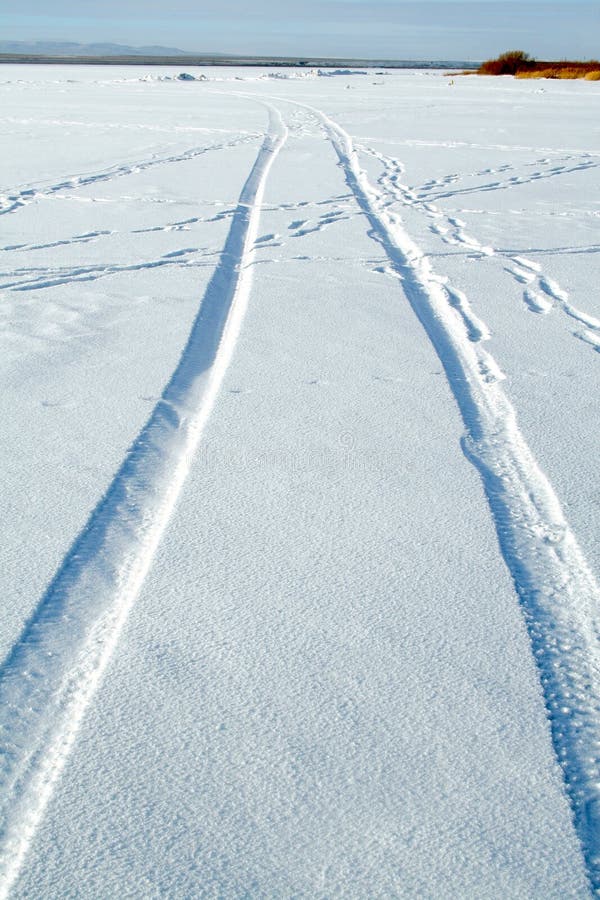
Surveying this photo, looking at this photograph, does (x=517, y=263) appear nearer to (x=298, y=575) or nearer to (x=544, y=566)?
(x=544, y=566)

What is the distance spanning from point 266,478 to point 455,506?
0.61 m

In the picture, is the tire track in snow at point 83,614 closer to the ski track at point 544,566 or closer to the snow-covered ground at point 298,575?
the snow-covered ground at point 298,575

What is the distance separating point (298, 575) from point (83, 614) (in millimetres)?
554

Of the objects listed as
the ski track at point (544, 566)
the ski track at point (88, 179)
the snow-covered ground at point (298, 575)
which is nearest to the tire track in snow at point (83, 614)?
the snow-covered ground at point (298, 575)

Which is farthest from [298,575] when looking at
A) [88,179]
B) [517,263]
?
[88,179]

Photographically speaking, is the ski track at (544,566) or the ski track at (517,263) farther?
the ski track at (517,263)

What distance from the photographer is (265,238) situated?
630cm

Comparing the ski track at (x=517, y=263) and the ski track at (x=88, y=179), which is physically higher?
the ski track at (x=88, y=179)

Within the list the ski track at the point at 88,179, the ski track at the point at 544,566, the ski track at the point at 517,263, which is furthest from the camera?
the ski track at the point at 88,179

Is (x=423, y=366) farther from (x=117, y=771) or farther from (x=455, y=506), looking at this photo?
(x=117, y=771)

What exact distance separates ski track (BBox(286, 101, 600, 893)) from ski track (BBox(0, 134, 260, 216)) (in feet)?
15.7

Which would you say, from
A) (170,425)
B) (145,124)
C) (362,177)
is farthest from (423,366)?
(145,124)

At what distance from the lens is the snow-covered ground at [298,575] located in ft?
4.87

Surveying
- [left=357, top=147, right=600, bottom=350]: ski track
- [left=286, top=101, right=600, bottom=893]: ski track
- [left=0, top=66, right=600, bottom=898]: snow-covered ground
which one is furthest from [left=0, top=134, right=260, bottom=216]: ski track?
[left=286, top=101, right=600, bottom=893]: ski track
